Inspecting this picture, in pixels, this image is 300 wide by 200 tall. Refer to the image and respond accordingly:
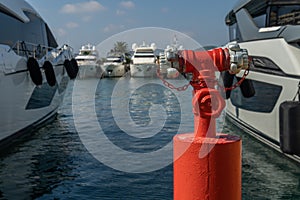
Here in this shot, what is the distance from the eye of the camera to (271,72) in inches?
273

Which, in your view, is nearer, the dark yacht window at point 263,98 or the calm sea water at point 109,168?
the calm sea water at point 109,168

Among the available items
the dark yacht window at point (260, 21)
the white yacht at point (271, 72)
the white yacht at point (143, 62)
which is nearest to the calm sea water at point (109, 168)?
the white yacht at point (271, 72)

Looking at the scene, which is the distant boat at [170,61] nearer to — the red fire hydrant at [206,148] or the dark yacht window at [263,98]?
the red fire hydrant at [206,148]

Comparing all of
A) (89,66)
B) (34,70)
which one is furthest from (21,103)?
(89,66)

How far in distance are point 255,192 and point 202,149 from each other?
2968 mm

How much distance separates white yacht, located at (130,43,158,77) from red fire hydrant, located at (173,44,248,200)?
38481 millimetres

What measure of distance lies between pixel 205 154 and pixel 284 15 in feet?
19.4

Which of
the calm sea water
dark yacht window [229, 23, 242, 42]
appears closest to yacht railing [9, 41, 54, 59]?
the calm sea water

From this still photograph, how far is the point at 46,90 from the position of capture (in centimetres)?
1103

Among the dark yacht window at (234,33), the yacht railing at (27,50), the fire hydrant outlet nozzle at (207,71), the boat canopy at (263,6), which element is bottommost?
the fire hydrant outlet nozzle at (207,71)

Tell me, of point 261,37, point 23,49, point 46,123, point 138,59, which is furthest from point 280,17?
point 138,59

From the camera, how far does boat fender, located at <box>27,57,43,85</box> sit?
941 cm

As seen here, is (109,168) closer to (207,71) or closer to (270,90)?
(270,90)

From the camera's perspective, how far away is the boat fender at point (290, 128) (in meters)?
4.49
